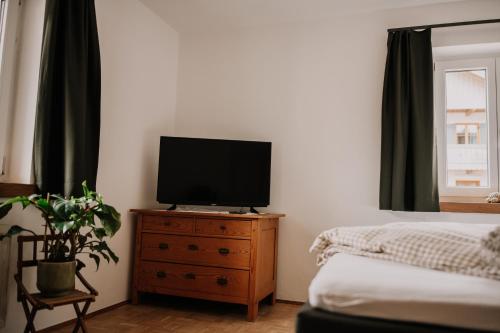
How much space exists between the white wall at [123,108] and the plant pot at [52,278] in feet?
1.59

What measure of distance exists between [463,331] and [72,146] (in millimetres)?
2191

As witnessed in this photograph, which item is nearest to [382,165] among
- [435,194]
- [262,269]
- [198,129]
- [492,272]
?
[435,194]

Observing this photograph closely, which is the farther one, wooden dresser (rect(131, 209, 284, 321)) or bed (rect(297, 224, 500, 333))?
wooden dresser (rect(131, 209, 284, 321))

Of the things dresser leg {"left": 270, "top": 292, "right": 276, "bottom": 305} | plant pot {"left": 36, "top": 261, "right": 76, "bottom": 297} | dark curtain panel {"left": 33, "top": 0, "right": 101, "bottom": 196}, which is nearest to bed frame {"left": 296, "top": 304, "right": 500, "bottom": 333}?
plant pot {"left": 36, "top": 261, "right": 76, "bottom": 297}

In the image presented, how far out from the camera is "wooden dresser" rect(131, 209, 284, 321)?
2.98 metres

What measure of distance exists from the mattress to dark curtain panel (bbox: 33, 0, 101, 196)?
1784 millimetres

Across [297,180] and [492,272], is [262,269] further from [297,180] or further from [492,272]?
[492,272]

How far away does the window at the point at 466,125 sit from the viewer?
10.6 feet

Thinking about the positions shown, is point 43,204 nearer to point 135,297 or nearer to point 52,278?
point 52,278

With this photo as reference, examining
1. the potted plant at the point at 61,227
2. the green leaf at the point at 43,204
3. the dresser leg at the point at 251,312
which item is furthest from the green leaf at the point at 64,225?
the dresser leg at the point at 251,312

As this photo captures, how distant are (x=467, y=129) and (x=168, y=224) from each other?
251 centimetres

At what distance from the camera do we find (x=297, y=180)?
11.5ft

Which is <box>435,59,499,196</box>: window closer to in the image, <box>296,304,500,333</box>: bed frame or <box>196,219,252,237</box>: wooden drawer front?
<box>196,219,252,237</box>: wooden drawer front

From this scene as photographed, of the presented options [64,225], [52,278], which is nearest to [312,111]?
[64,225]
